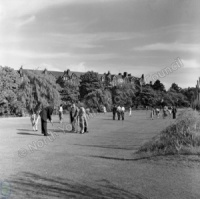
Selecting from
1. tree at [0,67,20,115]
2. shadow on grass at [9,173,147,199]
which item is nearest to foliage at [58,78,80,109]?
tree at [0,67,20,115]

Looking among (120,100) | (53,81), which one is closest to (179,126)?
(53,81)

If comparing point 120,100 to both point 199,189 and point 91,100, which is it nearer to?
point 91,100

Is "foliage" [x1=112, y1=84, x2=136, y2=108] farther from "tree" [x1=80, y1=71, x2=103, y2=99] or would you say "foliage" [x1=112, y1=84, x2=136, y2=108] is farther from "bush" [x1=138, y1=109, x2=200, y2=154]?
"bush" [x1=138, y1=109, x2=200, y2=154]

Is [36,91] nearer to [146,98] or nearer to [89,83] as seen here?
[89,83]

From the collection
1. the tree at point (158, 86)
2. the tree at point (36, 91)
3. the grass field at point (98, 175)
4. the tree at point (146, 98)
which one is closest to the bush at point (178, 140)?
the grass field at point (98, 175)

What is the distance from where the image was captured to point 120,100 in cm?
8869

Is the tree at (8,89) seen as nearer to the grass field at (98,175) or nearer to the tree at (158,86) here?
the grass field at (98,175)

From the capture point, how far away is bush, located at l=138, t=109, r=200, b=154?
9500 millimetres

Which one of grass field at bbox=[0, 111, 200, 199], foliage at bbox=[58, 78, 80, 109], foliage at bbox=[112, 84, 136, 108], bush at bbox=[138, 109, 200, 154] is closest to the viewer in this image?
grass field at bbox=[0, 111, 200, 199]

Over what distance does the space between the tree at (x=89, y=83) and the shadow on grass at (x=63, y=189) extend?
75.9 meters

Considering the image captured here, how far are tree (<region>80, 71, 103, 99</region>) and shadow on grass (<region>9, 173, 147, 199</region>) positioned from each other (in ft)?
249

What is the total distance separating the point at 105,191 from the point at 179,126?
5277mm

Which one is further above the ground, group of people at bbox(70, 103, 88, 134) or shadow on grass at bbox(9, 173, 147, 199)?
group of people at bbox(70, 103, 88, 134)

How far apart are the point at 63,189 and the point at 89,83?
7840cm
